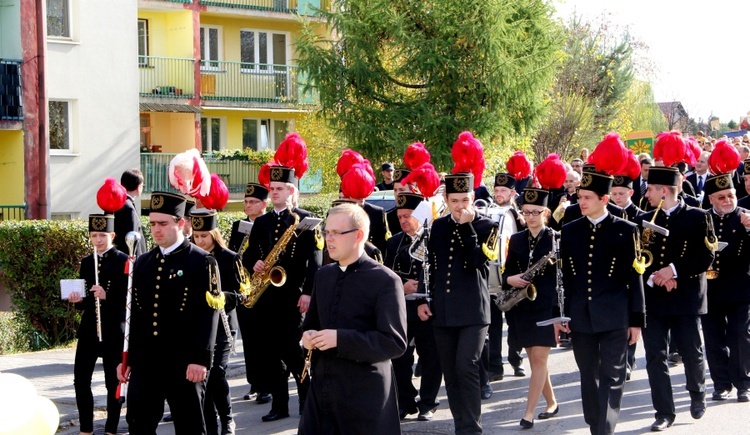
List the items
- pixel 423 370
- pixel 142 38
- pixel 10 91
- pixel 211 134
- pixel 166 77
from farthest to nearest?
1. pixel 211 134
2. pixel 142 38
3. pixel 166 77
4. pixel 10 91
5. pixel 423 370

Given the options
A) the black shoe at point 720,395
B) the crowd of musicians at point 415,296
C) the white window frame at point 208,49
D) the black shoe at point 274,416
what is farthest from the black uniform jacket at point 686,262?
the white window frame at point 208,49

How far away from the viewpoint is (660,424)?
8836mm

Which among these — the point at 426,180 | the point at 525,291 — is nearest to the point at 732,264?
the point at 525,291

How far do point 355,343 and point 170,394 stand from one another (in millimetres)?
2111

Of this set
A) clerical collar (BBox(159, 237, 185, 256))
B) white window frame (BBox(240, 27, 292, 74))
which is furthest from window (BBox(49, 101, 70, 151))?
clerical collar (BBox(159, 237, 185, 256))

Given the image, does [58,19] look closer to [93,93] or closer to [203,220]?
[93,93]

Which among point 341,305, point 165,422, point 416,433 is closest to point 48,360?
point 165,422

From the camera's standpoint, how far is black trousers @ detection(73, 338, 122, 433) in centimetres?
873

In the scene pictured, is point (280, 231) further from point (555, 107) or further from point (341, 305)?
point (555, 107)

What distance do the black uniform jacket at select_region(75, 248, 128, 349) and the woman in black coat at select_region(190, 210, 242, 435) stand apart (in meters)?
0.72

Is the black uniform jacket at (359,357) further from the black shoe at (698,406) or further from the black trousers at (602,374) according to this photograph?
the black shoe at (698,406)

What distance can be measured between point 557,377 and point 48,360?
6.24 m

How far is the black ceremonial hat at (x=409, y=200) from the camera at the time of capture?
9641 mm

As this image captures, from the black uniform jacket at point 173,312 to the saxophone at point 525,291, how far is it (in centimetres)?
314
